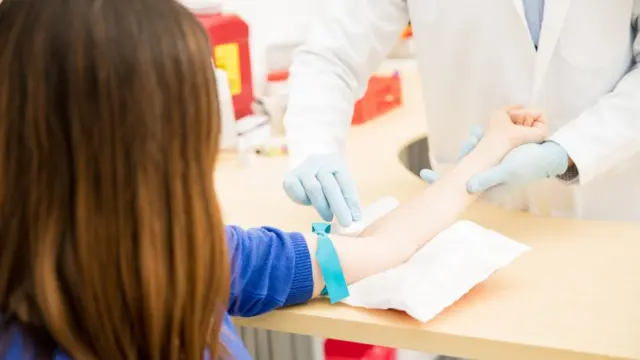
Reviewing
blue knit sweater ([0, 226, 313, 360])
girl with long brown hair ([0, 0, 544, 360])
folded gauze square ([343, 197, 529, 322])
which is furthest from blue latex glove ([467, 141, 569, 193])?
girl with long brown hair ([0, 0, 544, 360])

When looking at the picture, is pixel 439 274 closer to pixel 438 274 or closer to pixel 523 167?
pixel 438 274

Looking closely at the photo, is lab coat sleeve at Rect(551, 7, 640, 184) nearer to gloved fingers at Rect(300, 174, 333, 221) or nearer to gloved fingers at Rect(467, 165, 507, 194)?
gloved fingers at Rect(467, 165, 507, 194)

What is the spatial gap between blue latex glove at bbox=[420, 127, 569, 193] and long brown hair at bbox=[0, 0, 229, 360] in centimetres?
53

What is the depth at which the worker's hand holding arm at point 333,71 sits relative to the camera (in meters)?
1.27

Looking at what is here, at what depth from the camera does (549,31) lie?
125cm

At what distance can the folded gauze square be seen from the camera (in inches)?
36.2

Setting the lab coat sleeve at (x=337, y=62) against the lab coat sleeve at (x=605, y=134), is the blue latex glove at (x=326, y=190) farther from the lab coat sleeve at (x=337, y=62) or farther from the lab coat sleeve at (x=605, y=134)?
the lab coat sleeve at (x=605, y=134)

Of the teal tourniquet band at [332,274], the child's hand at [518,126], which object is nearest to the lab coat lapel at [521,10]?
the child's hand at [518,126]

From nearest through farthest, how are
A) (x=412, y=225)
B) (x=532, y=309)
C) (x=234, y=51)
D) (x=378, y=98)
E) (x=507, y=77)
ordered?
1. (x=532, y=309)
2. (x=412, y=225)
3. (x=507, y=77)
4. (x=234, y=51)
5. (x=378, y=98)

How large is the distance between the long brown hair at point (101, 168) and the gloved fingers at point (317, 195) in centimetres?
41

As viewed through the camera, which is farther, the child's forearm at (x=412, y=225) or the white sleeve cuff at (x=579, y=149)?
the white sleeve cuff at (x=579, y=149)

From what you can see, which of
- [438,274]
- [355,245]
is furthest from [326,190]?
[438,274]

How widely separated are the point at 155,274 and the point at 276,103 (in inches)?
46.8

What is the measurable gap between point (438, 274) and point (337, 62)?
54 cm
